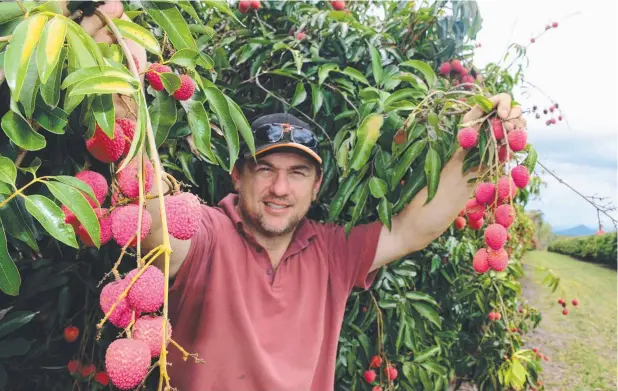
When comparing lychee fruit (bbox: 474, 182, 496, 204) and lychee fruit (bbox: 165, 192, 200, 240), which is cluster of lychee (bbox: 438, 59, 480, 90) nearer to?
lychee fruit (bbox: 474, 182, 496, 204)

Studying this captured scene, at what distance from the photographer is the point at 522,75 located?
7.77 feet

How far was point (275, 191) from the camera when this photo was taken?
1.57 m

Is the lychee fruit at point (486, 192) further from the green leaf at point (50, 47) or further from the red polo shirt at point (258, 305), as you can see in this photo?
the green leaf at point (50, 47)

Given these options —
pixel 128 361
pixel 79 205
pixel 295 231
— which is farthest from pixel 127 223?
pixel 295 231

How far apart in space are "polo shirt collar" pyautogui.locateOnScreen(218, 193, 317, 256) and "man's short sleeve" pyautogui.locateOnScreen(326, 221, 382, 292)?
0.30 ft

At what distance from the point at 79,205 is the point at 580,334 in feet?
22.6

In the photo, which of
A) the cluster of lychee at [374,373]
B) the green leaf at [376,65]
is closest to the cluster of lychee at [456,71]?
the green leaf at [376,65]

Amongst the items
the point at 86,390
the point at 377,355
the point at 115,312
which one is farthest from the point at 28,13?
the point at 377,355

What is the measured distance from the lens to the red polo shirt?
1398mm

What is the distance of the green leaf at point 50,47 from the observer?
55 centimetres

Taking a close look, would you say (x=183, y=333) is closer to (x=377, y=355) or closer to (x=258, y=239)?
(x=258, y=239)

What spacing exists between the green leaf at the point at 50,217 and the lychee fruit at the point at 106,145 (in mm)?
100

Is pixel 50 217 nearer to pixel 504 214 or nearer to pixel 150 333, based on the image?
pixel 150 333

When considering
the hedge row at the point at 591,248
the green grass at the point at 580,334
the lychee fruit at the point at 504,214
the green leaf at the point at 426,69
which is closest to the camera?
the lychee fruit at the point at 504,214
